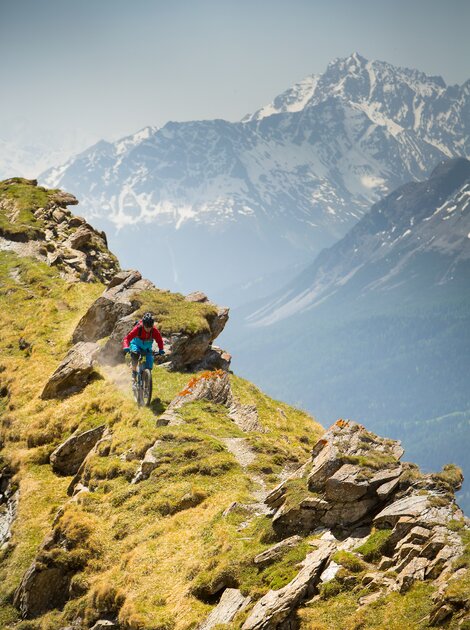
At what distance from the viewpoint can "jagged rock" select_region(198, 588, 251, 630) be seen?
14.4 meters

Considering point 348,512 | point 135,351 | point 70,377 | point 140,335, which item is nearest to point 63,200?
point 70,377

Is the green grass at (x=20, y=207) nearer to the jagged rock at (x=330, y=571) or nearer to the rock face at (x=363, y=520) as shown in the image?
the rock face at (x=363, y=520)

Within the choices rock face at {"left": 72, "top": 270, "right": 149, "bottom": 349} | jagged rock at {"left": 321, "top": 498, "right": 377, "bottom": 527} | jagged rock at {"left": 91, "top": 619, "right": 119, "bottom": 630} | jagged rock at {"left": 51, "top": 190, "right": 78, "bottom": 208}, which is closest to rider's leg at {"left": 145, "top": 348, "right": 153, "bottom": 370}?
rock face at {"left": 72, "top": 270, "right": 149, "bottom": 349}

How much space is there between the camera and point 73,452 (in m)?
25.9

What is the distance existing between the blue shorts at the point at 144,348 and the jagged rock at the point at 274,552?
46.1 ft

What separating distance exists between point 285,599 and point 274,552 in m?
2.22

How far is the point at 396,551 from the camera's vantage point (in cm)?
1427

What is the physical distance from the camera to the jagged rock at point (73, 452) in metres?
25.5

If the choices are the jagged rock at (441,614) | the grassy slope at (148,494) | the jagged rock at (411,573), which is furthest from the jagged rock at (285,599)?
the jagged rock at (441,614)

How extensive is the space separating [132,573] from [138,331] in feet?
44.6

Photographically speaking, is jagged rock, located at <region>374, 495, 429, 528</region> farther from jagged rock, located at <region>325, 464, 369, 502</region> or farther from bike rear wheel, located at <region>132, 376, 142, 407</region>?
bike rear wheel, located at <region>132, 376, 142, 407</region>

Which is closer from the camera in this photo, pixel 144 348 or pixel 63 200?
pixel 144 348

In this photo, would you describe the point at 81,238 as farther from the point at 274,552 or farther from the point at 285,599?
the point at 285,599

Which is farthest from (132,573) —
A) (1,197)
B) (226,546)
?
(1,197)
